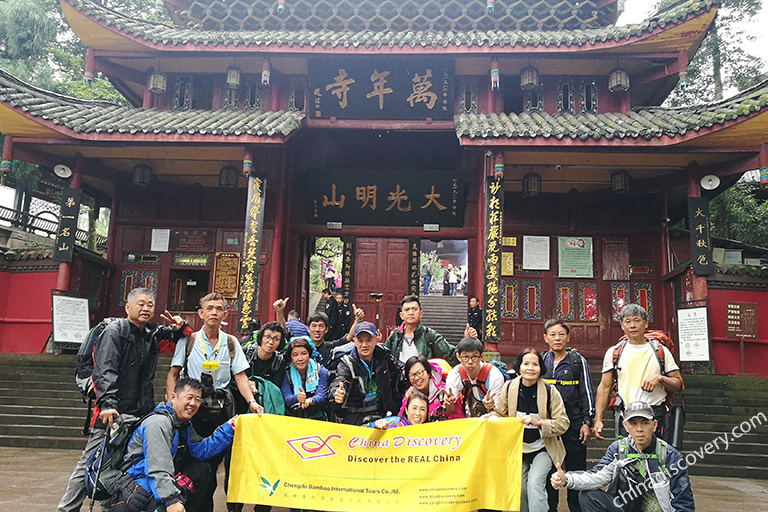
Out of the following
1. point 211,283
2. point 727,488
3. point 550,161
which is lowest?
point 727,488

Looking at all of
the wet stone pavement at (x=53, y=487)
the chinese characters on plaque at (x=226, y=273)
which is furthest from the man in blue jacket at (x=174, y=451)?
the chinese characters on plaque at (x=226, y=273)

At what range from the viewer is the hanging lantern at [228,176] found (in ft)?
34.9

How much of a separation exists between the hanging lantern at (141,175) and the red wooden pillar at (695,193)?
10.2 meters

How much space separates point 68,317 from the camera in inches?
376

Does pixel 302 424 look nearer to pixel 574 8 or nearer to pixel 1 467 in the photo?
pixel 1 467

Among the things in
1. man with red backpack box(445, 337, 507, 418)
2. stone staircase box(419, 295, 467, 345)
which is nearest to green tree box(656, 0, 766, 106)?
stone staircase box(419, 295, 467, 345)

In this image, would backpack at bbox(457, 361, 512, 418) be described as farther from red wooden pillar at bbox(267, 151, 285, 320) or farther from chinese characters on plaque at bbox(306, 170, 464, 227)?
chinese characters on plaque at bbox(306, 170, 464, 227)

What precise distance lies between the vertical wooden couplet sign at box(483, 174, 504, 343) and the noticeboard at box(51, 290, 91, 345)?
7.01m

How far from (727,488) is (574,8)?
9383 millimetres

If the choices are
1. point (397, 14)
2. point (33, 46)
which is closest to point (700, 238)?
point (397, 14)

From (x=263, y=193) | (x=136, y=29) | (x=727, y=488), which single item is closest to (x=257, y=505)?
(x=727, y=488)

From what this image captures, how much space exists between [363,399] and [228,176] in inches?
292

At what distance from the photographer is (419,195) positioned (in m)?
11.0

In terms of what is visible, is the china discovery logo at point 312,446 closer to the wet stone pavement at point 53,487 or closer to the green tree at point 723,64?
the wet stone pavement at point 53,487
